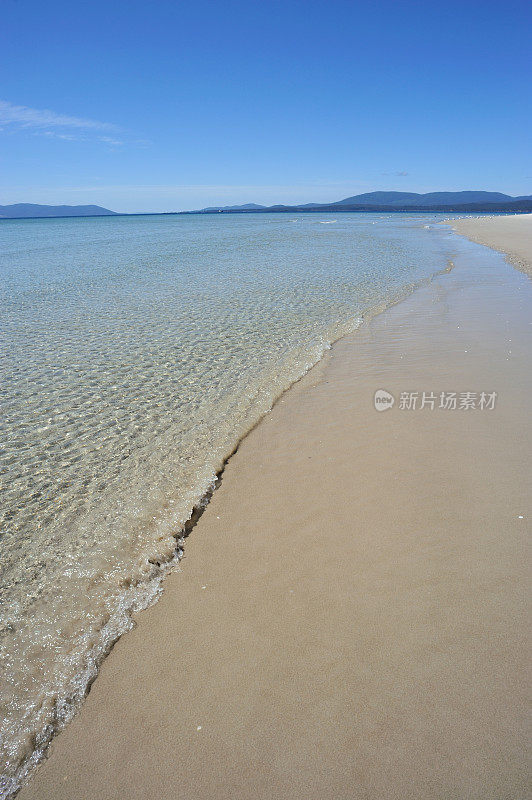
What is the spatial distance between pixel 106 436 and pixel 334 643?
3.85 metres

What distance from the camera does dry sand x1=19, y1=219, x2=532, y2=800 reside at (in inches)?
87.0

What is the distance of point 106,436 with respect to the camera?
5625 mm

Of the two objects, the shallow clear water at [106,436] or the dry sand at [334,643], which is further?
the shallow clear water at [106,436]

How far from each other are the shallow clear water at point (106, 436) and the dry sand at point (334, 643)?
0.97 feet

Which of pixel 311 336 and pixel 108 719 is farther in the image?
pixel 311 336

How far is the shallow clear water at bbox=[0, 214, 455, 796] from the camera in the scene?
2992 mm

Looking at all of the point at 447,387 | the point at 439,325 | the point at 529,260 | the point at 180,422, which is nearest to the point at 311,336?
the point at 439,325

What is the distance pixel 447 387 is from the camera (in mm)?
6664

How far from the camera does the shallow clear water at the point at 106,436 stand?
2.99 metres

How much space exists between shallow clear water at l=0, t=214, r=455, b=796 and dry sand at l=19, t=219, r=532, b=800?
30 cm

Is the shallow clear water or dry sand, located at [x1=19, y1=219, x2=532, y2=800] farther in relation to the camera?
the shallow clear water

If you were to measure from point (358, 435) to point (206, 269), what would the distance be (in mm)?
16809

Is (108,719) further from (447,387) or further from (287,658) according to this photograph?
(447,387)

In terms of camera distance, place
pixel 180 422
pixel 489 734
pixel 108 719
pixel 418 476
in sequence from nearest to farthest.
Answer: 1. pixel 489 734
2. pixel 108 719
3. pixel 418 476
4. pixel 180 422
